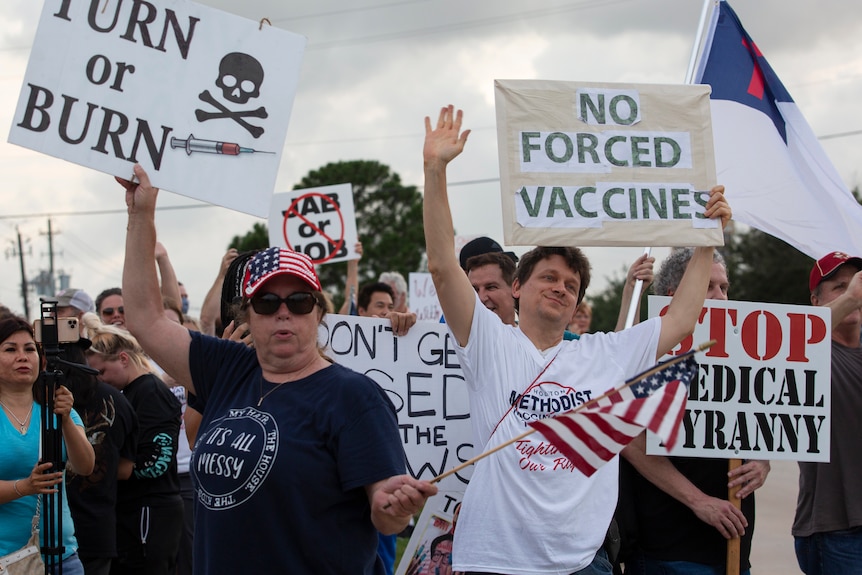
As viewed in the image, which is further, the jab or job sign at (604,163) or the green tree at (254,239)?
the green tree at (254,239)

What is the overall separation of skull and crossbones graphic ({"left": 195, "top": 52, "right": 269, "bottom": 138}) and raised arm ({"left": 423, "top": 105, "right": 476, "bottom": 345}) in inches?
32.5

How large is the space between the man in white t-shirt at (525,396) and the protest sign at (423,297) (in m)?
7.83

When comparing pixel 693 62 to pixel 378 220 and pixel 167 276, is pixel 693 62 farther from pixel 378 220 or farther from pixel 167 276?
pixel 378 220

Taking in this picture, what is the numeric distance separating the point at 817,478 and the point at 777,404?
53 cm

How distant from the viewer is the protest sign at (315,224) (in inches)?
378

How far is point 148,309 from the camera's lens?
10.7 ft

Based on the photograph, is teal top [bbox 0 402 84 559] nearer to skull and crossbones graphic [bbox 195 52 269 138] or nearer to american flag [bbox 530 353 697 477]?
skull and crossbones graphic [bbox 195 52 269 138]

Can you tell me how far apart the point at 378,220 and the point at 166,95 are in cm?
4671

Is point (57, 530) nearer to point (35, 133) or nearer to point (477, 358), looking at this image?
point (35, 133)

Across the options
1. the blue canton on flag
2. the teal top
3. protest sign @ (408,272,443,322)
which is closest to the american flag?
the teal top

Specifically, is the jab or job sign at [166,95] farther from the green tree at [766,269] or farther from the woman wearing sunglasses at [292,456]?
the green tree at [766,269]

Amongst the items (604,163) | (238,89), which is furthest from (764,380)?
(238,89)

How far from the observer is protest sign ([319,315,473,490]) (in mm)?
4766

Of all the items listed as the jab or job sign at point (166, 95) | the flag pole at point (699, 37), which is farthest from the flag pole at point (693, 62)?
the jab or job sign at point (166, 95)
